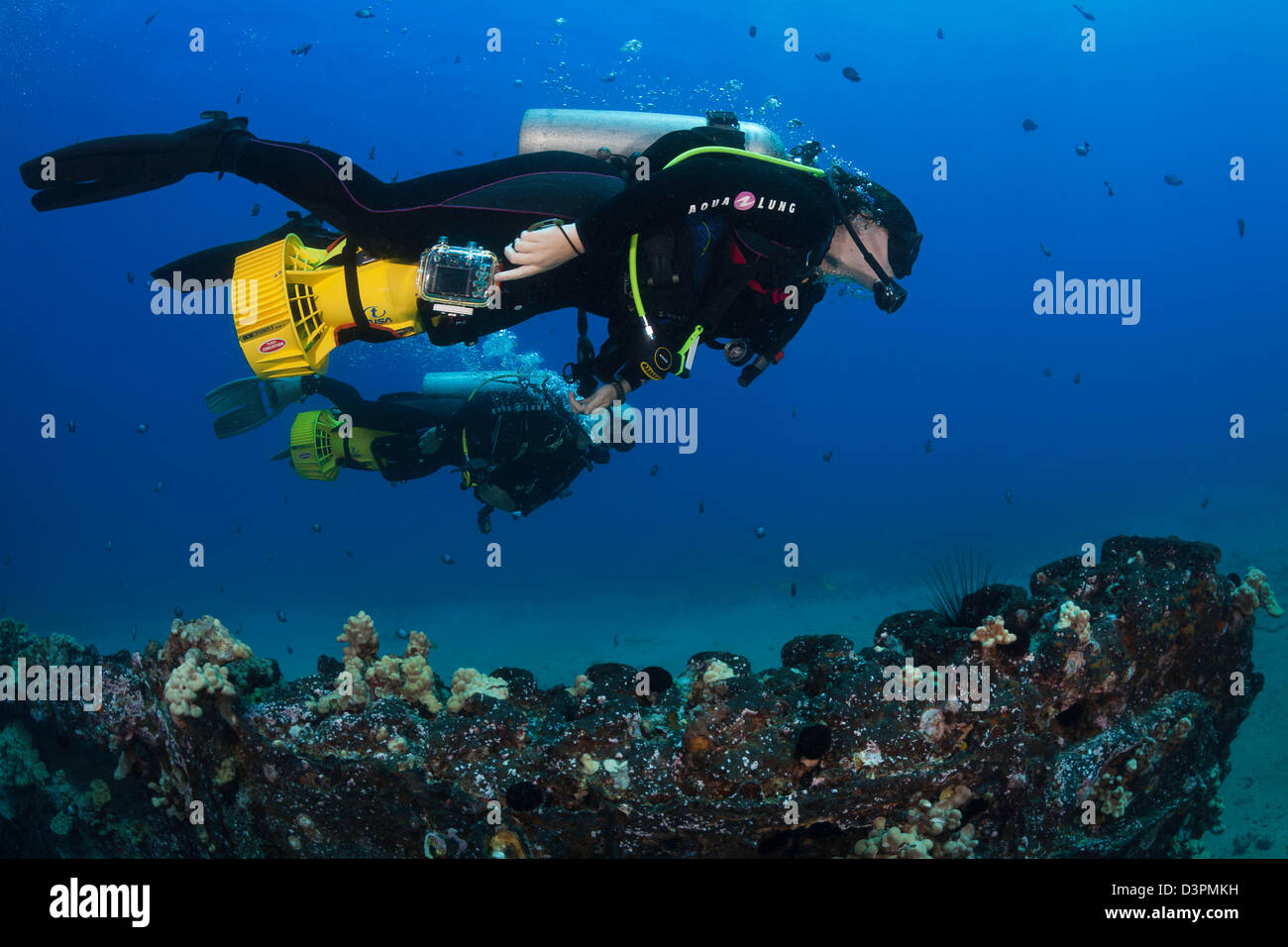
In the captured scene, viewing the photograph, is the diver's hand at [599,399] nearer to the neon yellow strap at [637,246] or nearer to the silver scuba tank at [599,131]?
the neon yellow strap at [637,246]

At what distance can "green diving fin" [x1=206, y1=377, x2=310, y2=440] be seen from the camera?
7.43 meters

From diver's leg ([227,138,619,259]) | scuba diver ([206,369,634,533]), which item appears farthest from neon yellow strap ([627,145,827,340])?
scuba diver ([206,369,634,533])

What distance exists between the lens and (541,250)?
380cm

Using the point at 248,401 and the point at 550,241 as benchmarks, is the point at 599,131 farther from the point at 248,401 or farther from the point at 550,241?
the point at 248,401

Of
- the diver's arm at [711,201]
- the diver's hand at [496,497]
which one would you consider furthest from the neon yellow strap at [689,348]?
the diver's hand at [496,497]

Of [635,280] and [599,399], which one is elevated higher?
[635,280]

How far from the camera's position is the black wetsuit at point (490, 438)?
7.52 m

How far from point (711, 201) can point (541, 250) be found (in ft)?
3.37

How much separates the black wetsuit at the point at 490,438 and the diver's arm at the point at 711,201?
3.90m

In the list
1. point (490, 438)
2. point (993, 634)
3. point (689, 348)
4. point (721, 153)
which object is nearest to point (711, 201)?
point (721, 153)
